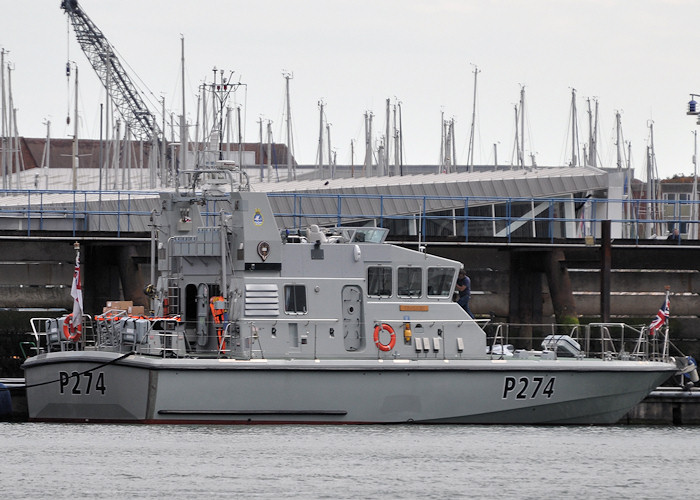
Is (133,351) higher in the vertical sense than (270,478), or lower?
higher

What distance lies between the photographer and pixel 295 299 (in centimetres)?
2453

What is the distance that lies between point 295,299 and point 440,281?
9.22 ft

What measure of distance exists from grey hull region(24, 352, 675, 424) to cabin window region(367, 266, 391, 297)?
157 cm

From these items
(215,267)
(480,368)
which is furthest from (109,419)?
(480,368)

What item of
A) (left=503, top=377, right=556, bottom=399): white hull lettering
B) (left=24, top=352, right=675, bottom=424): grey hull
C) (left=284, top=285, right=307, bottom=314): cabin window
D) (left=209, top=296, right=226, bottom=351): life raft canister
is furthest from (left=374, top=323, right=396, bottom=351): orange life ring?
(left=209, top=296, right=226, bottom=351): life raft canister

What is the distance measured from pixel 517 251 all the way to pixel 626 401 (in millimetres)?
7701

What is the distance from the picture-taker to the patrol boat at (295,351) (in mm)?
23625

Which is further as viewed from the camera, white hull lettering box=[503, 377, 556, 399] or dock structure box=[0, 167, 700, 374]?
dock structure box=[0, 167, 700, 374]

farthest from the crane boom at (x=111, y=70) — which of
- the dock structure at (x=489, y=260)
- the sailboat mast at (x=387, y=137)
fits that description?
the dock structure at (x=489, y=260)

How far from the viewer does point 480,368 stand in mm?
24328

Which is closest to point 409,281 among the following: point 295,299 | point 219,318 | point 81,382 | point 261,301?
point 295,299

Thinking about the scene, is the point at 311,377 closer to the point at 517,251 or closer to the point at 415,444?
the point at 415,444

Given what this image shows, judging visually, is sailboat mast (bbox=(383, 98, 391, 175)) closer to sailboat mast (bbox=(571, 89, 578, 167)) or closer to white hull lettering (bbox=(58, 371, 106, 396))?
sailboat mast (bbox=(571, 89, 578, 167))

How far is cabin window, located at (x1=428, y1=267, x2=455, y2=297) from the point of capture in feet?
82.5
